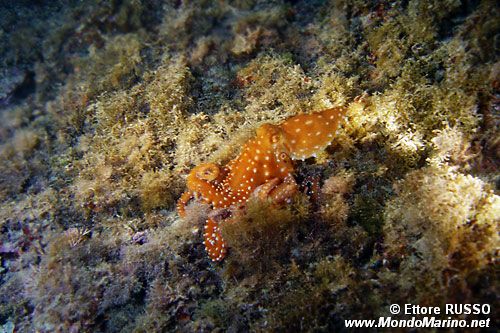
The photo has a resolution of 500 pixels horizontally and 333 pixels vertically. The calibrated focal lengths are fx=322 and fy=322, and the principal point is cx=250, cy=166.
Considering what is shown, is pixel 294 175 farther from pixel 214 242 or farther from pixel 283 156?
pixel 214 242

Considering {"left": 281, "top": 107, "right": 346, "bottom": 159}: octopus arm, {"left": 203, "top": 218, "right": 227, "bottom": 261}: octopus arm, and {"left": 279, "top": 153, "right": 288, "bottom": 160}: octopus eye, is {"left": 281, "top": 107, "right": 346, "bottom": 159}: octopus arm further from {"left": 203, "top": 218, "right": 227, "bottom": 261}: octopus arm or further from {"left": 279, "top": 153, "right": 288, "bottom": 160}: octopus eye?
{"left": 203, "top": 218, "right": 227, "bottom": 261}: octopus arm

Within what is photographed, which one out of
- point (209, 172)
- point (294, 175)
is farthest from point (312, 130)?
point (209, 172)

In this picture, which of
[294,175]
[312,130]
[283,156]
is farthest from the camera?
[294,175]

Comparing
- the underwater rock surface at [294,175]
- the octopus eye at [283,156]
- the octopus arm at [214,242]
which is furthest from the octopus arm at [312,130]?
the octopus arm at [214,242]

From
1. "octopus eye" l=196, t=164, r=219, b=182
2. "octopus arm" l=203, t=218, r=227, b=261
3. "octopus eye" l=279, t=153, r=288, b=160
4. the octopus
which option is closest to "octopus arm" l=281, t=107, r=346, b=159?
the octopus

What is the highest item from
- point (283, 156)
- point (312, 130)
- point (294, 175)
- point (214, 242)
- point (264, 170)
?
point (312, 130)

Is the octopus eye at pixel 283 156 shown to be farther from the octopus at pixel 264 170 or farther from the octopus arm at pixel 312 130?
the octopus arm at pixel 312 130
